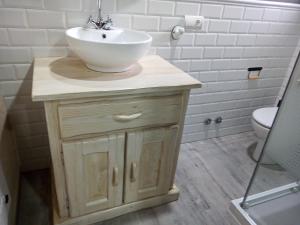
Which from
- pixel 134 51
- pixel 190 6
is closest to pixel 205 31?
pixel 190 6

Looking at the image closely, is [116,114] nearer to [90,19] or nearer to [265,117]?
[90,19]

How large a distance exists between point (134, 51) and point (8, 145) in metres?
0.89

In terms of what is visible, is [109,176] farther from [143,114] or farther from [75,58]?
[75,58]

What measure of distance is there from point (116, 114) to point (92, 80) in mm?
184

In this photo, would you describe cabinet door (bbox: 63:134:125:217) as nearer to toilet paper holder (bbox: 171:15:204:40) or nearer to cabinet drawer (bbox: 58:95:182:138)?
cabinet drawer (bbox: 58:95:182:138)

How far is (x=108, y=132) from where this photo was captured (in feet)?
3.59

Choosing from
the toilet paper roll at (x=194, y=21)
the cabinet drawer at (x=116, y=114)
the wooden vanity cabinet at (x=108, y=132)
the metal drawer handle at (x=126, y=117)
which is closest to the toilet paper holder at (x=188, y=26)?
the toilet paper roll at (x=194, y=21)

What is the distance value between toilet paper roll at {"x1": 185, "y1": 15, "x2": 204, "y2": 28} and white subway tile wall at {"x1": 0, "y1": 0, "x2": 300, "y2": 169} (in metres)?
0.03

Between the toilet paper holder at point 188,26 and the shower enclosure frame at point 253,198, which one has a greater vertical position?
the toilet paper holder at point 188,26

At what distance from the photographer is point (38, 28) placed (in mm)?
1252

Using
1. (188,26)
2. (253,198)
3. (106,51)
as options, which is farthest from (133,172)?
(188,26)

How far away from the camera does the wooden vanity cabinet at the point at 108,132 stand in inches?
39.0

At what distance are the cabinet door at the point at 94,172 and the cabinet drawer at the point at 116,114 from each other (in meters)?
0.07

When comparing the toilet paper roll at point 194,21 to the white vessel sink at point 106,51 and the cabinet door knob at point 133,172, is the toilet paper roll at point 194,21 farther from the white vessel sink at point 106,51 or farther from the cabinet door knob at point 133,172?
the cabinet door knob at point 133,172
